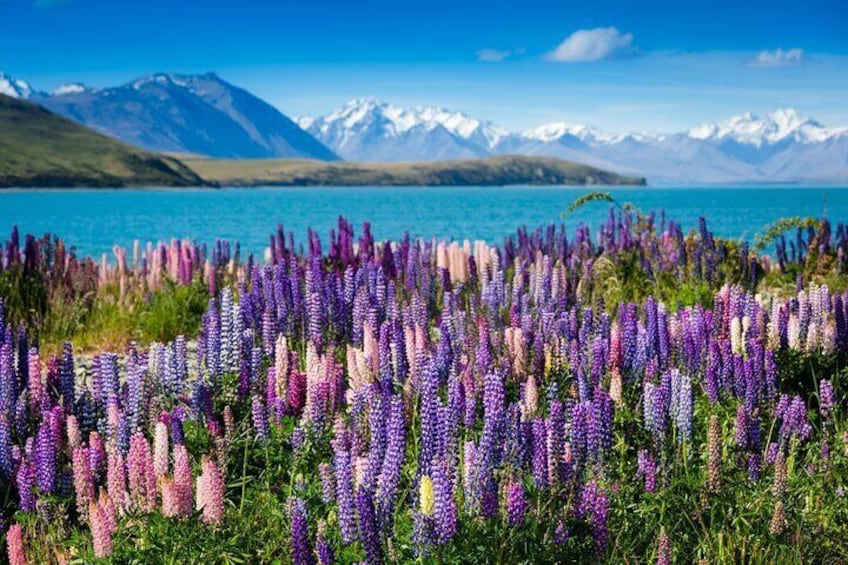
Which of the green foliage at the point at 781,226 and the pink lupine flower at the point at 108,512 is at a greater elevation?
the green foliage at the point at 781,226

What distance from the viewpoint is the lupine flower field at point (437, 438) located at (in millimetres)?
4273

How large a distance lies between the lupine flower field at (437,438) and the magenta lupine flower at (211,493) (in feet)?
0.04

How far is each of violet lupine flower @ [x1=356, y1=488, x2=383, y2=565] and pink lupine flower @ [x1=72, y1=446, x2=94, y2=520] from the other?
6.12 feet

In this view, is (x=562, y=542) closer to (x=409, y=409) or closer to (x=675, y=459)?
(x=675, y=459)

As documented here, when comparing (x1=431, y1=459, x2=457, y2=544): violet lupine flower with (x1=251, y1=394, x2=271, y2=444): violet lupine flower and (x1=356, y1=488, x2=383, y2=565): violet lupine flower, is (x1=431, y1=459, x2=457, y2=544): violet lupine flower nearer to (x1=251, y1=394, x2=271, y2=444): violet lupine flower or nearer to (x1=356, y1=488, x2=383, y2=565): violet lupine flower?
(x1=356, y1=488, x2=383, y2=565): violet lupine flower

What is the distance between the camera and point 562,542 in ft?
13.9

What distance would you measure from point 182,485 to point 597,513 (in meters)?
1.93

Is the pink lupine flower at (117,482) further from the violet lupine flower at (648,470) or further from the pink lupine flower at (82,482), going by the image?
the violet lupine flower at (648,470)

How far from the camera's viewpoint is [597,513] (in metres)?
4.31

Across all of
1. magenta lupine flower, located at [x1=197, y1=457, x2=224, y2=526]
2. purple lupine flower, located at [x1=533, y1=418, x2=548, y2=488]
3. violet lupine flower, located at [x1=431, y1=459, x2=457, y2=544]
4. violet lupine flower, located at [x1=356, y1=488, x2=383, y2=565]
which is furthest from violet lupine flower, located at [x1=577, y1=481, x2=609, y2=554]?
magenta lupine flower, located at [x1=197, y1=457, x2=224, y2=526]

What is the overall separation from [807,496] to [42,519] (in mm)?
4317

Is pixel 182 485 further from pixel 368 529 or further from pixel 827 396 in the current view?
pixel 827 396

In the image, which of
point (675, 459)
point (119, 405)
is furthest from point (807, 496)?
point (119, 405)

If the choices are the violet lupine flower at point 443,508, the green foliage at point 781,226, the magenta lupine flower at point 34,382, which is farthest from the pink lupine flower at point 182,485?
the green foliage at point 781,226
